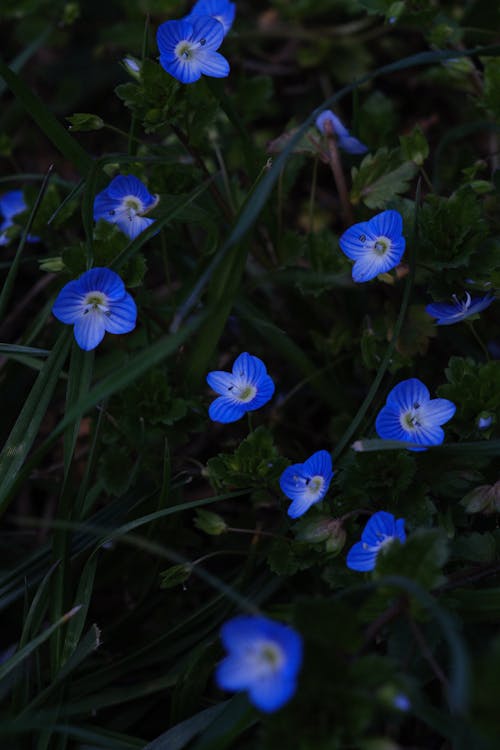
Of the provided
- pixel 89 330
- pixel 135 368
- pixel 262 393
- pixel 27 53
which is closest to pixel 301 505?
pixel 262 393

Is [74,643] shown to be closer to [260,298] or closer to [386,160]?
[260,298]

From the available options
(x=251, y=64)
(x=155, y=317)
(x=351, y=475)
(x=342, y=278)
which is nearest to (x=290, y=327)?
(x=342, y=278)

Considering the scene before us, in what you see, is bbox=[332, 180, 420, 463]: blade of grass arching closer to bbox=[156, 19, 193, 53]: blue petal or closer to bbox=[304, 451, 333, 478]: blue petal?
bbox=[304, 451, 333, 478]: blue petal

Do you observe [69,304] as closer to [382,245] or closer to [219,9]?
[382,245]

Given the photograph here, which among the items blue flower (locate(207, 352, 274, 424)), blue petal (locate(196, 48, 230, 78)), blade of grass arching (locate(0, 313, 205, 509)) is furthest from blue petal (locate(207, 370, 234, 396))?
blue petal (locate(196, 48, 230, 78))

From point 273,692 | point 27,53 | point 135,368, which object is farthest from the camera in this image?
point 27,53
